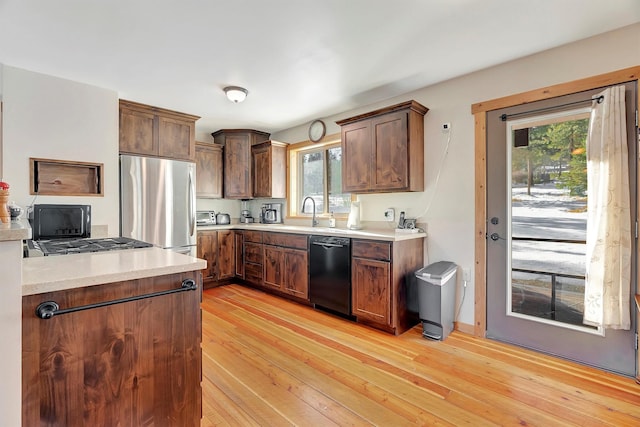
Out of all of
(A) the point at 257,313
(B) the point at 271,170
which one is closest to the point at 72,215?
(A) the point at 257,313

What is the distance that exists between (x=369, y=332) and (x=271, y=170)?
274 centimetres

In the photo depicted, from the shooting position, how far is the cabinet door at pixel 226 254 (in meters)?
4.39

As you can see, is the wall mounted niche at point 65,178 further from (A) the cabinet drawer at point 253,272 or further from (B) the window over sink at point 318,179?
(B) the window over sink at point 318,179

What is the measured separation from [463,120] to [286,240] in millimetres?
2340

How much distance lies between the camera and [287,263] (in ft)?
12.3

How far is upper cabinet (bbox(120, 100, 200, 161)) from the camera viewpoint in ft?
11.0

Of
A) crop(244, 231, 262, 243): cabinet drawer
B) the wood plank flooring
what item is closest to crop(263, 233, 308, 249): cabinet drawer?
crop(244, 231, 262, 243): cabinet drawer

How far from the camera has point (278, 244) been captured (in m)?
3.87

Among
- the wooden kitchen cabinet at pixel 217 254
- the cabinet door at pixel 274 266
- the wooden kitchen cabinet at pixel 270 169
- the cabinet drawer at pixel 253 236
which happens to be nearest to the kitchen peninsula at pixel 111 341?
the cabinet door at pixel 274 266

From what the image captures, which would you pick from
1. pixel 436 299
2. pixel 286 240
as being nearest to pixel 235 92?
pixel 286 240

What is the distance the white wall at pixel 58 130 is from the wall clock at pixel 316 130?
231cm

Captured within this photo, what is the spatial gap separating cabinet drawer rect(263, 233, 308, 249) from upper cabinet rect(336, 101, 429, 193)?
820mm

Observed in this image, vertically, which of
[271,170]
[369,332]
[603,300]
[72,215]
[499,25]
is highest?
[499,25]

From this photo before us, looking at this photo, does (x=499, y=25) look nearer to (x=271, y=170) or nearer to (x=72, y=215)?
(x=271, y=170)
